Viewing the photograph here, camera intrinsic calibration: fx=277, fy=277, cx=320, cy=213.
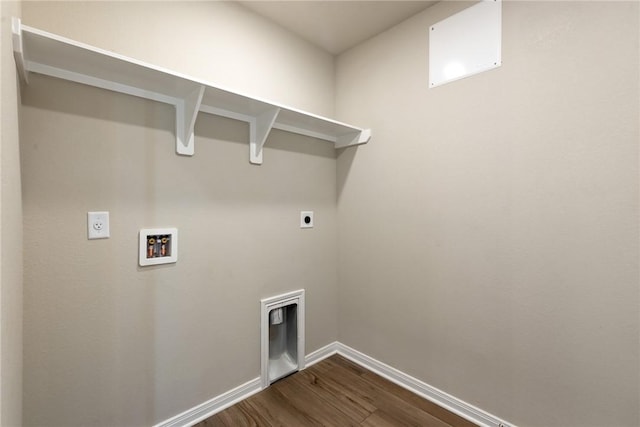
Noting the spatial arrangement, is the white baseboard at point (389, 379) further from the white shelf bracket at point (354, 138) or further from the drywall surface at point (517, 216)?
the white shelf bracket at point (354, 138)

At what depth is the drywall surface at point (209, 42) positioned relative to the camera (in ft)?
4.01

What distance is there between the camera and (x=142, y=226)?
1.38m

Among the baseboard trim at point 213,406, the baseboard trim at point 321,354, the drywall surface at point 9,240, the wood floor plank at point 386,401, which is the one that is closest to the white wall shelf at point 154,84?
the drywall surface at point 9,240

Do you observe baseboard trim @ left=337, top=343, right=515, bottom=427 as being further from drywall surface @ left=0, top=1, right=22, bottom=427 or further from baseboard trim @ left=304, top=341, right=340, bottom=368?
drywall surface @ left=0, top=1, right=22, bottom=427

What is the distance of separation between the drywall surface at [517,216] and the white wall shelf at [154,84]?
26.8 inches

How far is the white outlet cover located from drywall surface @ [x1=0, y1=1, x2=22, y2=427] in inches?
57.0

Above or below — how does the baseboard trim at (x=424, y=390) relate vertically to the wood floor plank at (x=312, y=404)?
above

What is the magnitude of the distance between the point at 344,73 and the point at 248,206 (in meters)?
1.38

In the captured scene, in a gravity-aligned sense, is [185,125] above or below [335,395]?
above

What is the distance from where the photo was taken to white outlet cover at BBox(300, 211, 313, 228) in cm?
210

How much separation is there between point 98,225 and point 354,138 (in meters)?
1.70

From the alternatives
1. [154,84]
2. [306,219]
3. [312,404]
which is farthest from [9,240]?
[312,404]

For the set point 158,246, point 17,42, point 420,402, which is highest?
point 17,42

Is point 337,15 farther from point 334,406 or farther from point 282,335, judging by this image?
point 334,406
